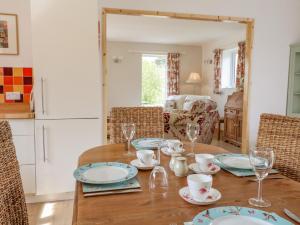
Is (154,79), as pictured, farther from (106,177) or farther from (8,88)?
(106,177)

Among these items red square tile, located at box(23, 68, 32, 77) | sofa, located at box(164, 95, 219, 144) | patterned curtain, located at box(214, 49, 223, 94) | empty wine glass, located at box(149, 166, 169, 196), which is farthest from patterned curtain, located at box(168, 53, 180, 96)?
empty wine glass, located at box(149, 166, 169, 196)

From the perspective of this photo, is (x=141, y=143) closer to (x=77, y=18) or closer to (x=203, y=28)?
(x=77, y=18)

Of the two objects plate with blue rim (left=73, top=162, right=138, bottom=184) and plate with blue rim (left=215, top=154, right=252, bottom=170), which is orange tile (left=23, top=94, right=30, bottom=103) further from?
plate with blue rim (left=215, top=154, right=252, bottom=170)

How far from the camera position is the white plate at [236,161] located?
125 centimetres

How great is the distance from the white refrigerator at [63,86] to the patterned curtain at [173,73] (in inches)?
197

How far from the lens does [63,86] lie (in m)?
2.46

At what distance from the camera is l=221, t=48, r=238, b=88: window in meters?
6.11

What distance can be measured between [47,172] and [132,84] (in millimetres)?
4925

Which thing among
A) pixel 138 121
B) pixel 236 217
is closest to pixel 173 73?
pixel 138 121

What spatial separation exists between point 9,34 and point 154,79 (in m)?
5.07

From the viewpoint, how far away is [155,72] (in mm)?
7578

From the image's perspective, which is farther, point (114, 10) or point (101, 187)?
point (114, 10)

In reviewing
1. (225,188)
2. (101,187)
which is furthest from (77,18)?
(225,188)

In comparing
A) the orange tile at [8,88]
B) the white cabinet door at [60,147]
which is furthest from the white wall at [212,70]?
the orange tile at [8,88]
